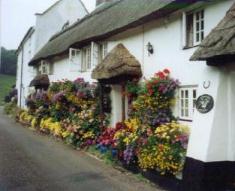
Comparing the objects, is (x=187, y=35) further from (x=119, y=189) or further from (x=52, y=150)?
(x=52, y=150)

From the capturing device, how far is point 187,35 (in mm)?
10031

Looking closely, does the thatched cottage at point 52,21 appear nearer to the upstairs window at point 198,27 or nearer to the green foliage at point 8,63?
the upstairs window at point 198,27

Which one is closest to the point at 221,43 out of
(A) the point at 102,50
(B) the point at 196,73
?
(B) the point at 196,73

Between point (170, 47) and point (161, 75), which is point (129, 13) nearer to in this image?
point (170, 47)

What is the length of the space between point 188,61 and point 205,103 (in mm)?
2356

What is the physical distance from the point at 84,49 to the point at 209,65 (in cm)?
1066

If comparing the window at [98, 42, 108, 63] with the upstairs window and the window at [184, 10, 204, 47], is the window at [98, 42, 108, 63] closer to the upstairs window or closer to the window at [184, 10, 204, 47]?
the window at [184, 10, 204, 47]

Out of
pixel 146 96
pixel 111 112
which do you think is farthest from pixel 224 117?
pixel 111 112

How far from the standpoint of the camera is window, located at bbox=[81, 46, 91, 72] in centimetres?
1716

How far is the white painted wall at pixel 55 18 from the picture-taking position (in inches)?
1160

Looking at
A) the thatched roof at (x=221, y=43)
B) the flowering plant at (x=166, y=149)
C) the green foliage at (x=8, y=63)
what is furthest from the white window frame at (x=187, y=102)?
the green foliage at (x=8, y=63)

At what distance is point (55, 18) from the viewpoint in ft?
98.7

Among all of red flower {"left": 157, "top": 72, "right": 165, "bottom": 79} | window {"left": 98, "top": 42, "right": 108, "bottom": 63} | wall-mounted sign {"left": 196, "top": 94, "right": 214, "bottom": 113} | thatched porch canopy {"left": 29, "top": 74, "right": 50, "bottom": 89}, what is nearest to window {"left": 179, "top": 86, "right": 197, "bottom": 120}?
red flower {"left": 157, "top": 72, "right": 165, "bottom": 79}

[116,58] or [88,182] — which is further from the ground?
[116,58]
